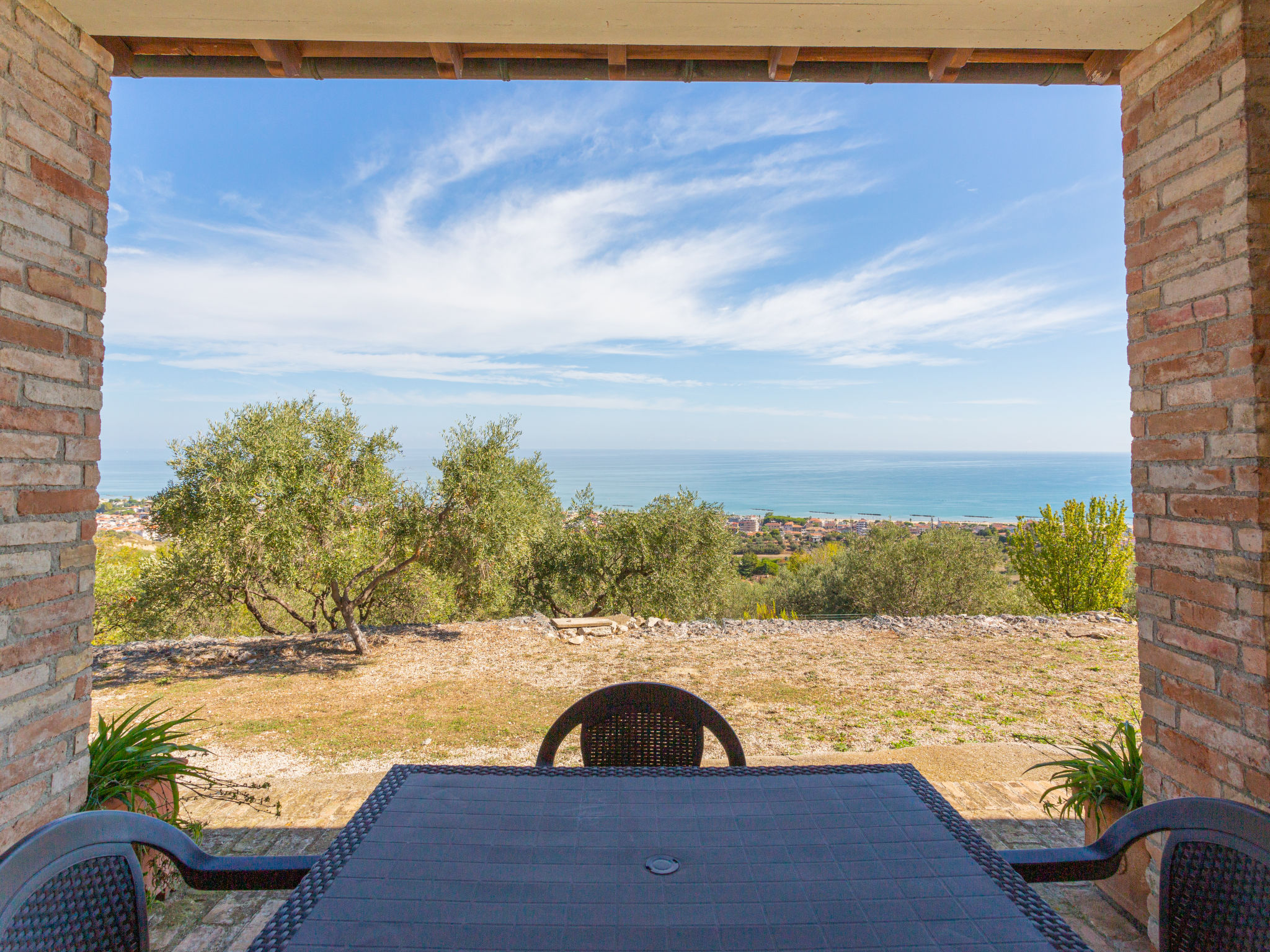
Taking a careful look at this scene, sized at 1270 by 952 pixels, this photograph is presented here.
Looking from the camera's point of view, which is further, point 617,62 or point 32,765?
point 617,62

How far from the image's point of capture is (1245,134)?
1381 mm

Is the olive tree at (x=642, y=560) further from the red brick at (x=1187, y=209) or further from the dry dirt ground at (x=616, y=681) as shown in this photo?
the red brick at (x=1187, y=209)

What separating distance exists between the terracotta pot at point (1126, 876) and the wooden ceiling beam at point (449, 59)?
2.96 metres

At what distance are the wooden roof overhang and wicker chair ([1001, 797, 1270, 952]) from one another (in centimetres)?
195

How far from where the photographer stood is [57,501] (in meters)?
1.54

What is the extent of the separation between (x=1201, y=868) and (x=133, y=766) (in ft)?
9.25

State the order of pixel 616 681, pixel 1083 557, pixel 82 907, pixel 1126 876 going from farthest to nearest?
pixel 1083 557
pixel 616 681
pixel 1126 876
pixel 82 907

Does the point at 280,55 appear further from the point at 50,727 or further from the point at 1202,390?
the point at 1202,390

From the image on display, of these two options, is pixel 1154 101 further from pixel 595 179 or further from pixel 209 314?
pixel 595 179

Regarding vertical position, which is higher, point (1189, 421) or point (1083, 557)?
point (1189, 421)

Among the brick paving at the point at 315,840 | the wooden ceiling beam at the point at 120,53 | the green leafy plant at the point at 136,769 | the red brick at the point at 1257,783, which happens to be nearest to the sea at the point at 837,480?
the brick paving at the point at 315,840

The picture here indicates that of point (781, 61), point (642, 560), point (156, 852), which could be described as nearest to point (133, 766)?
point (156, 852)

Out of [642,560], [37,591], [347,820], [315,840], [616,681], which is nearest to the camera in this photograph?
[37,591]

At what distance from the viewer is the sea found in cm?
1214
